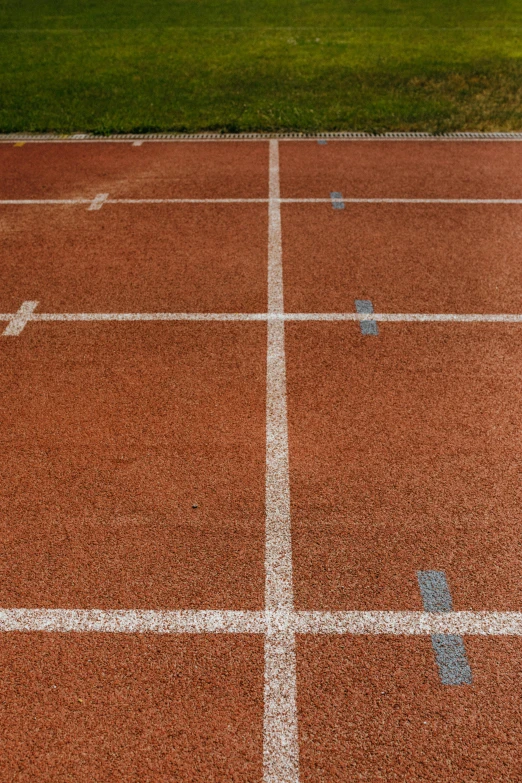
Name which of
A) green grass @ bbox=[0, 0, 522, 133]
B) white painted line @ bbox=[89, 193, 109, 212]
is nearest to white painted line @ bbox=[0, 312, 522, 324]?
white painted line @ bbox=[89, 193, 109, 212]

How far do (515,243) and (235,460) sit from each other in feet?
17.1

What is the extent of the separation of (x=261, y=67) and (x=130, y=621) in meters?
15.7

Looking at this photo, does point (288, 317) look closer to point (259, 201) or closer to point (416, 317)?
point (416, 317)

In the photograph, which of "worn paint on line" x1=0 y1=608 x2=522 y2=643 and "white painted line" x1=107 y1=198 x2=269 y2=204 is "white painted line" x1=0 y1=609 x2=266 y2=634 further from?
"white painted line" x1=107 y1=198 x2=269 y2=204

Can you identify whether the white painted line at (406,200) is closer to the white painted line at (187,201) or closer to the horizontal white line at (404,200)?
the horizontal white line at (404,200)

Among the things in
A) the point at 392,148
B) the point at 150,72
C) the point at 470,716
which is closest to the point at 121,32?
the point at 150,72

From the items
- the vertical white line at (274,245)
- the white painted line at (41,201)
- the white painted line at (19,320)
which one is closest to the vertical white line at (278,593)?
the vertical white line at (274,245)

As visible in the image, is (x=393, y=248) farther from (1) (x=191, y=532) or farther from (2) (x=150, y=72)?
(2) (x=150, y=72)

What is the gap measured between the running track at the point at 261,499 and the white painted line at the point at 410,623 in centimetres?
2

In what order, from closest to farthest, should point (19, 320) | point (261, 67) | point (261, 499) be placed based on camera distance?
1. point (261, 499)
2. point (19, 320)
3. point (261, 67)

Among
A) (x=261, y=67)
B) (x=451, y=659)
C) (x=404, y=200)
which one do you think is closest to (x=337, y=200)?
(x=404, y=200)

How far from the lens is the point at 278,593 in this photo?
399 centimetres

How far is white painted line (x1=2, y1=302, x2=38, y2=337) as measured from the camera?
253 inches

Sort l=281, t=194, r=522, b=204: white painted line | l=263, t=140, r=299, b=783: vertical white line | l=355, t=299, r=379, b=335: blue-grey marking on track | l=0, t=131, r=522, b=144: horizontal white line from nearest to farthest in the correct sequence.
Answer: l=263, t=140, r=299, b=783: vertical white line, l=355, t=299, r=379, b=335: blue-grey marking on track, l=281, t=194, r=522, b=204: white painted line, l=0, t=131, r=522, b=144: horizontal white line
